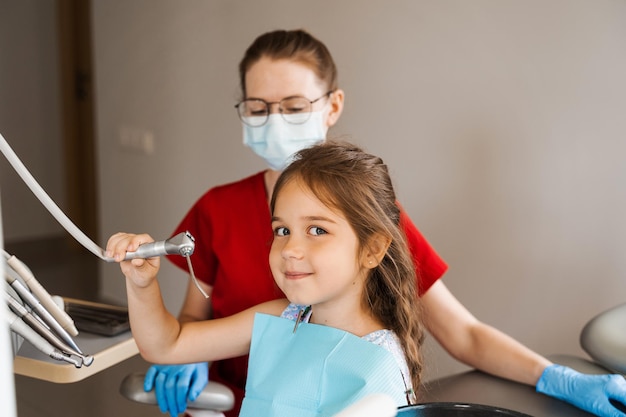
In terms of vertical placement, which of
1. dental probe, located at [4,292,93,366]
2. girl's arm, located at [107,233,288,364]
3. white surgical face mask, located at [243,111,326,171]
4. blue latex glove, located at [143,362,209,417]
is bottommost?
blue latex glove, located at [143,362,209,417]

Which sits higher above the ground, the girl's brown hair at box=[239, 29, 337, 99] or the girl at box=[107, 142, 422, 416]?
the girl's brown hair at box=[239, 29, 337, 99]

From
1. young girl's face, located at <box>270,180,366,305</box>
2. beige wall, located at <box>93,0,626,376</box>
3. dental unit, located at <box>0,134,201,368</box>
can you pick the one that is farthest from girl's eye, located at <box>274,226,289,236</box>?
beige wall, located at <box>93,0,626,376</box>

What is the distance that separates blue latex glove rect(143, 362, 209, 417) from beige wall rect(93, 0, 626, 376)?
1043mm

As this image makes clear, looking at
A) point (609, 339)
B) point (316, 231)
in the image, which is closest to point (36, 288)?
point (316, 231)

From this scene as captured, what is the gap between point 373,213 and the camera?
44.1 inches

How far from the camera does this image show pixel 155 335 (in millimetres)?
1117

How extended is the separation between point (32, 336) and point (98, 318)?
26.6 inches

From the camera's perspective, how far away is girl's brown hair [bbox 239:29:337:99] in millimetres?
1504

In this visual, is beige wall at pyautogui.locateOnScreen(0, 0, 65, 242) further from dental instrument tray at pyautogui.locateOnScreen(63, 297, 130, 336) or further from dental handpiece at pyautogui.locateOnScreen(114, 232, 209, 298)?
dental handpiece at pyautogui.locateOnScreen(114, 232, 209, 298)

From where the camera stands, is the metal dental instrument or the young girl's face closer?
the metal dental instrument

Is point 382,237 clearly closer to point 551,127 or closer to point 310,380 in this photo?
point 310,380

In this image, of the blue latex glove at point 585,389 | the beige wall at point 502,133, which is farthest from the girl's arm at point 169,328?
the beige wall at point 502,133

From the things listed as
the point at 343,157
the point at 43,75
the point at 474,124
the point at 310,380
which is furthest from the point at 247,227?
the point at 43,75

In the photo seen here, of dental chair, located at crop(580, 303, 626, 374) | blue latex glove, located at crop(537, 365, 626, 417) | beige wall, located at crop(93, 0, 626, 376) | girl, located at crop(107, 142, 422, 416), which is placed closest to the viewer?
girl, located at crop(107, 142, 422, 416)
